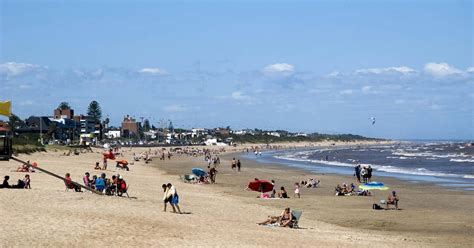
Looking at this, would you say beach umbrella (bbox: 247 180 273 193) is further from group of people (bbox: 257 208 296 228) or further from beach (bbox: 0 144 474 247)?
group of people (bbox: 257 208 296 228)

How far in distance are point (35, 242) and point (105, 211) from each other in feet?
15.4

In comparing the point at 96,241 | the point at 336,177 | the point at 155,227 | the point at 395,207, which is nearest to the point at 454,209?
the point at 395,207

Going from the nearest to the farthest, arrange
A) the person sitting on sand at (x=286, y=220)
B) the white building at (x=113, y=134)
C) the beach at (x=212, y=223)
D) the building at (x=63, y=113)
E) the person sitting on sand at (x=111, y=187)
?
the beach at (x=212, y=223), the person sitting on sand at (x=286, y=220), the person sitting on sand at (x=111, y=187), the building at (x=63, y=113), the white building at (x=113, y=134)

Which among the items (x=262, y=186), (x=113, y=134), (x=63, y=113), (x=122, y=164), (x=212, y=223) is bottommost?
(x=212, y=223)

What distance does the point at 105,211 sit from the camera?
17.5m

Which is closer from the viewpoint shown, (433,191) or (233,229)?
(233,229)

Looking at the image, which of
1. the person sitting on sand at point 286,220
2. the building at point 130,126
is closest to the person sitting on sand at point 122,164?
the person sitting on sand at point 286,220

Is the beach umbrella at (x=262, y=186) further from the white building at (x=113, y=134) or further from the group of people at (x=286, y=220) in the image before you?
the white building at (x=113, y=134)

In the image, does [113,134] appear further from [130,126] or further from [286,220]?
[286,220]

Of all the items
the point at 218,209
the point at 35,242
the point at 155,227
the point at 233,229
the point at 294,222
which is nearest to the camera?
the point at 35,242

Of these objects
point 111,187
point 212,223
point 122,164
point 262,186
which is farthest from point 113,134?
point 212,223

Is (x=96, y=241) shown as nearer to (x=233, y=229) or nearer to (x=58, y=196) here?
(x=233, y=229)

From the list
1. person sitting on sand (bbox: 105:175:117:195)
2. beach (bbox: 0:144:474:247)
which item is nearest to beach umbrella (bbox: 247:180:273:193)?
beach (bbox: 0:144:474:247)

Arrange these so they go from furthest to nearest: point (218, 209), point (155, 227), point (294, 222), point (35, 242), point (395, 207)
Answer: point (395, 207) < point (218, 209) < point (294, 222) < point (155, 227) < point (35, 242)
